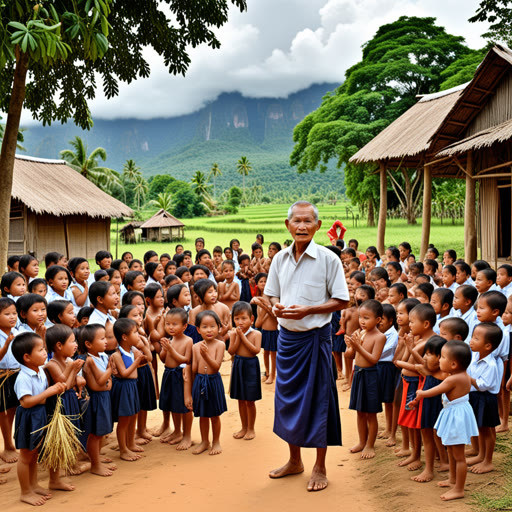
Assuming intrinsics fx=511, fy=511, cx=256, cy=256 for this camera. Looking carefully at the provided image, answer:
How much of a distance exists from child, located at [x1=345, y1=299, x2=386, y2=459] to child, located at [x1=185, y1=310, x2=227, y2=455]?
1.15 m

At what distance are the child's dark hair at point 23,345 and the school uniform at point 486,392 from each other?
3.25 m

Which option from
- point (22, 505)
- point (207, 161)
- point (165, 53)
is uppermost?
point (207, 161)

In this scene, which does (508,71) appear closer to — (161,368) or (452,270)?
(452,270)

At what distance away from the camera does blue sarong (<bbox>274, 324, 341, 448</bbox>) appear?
148 inches

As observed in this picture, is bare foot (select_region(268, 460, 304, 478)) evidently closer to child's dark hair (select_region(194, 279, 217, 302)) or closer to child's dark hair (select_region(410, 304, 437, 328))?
child's dark hair (select_region(410, 304, 437, 328))

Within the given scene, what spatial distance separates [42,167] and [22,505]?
2060cm

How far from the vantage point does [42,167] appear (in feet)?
71.9

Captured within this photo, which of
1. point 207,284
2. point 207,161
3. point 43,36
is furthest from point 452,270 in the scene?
point 207,161

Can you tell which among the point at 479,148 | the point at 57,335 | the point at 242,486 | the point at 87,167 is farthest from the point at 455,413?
the point at 87,167

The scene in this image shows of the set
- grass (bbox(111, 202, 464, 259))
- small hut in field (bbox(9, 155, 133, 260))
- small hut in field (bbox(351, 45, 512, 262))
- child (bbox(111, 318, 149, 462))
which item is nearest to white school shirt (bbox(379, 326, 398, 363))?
child (bbox(111, 318, 149, 462))

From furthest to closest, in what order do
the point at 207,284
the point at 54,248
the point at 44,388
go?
the point at 54,248
the point at 207,284
the point at 44,388

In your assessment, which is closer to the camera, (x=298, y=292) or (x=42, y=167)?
(x=298, y=292)

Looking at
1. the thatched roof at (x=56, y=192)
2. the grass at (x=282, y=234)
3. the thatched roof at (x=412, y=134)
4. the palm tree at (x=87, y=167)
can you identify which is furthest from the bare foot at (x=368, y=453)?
the palm tree at (x=87, y=167)

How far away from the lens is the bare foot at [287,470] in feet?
12.9
